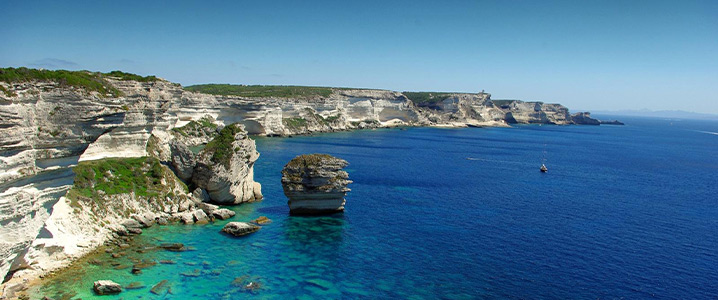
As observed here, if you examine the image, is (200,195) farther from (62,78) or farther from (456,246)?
(456,246)

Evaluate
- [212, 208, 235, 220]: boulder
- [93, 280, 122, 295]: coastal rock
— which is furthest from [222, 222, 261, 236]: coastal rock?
[93, 280, 122, 295]: coastal rock

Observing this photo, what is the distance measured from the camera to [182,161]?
3756 centimetres

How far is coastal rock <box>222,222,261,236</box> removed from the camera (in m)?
30.2

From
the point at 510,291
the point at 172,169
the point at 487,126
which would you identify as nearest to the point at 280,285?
the point at 510,291

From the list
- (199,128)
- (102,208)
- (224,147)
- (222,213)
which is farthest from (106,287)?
(199,128)

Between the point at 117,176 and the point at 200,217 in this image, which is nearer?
the point at 117,176

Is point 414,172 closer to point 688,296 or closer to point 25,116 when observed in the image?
point 688,296

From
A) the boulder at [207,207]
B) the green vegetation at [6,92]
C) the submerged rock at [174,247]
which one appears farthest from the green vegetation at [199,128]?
the green vegetation at [6,92]

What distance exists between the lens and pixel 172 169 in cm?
3834

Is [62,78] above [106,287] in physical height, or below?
above

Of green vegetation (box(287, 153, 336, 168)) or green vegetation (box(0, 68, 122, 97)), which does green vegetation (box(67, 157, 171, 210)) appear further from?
green vegetation (box(287, 153, 336, 168))

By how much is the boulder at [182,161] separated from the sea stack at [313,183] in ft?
28.1

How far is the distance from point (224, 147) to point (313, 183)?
858cm

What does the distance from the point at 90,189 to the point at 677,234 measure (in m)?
42.5
